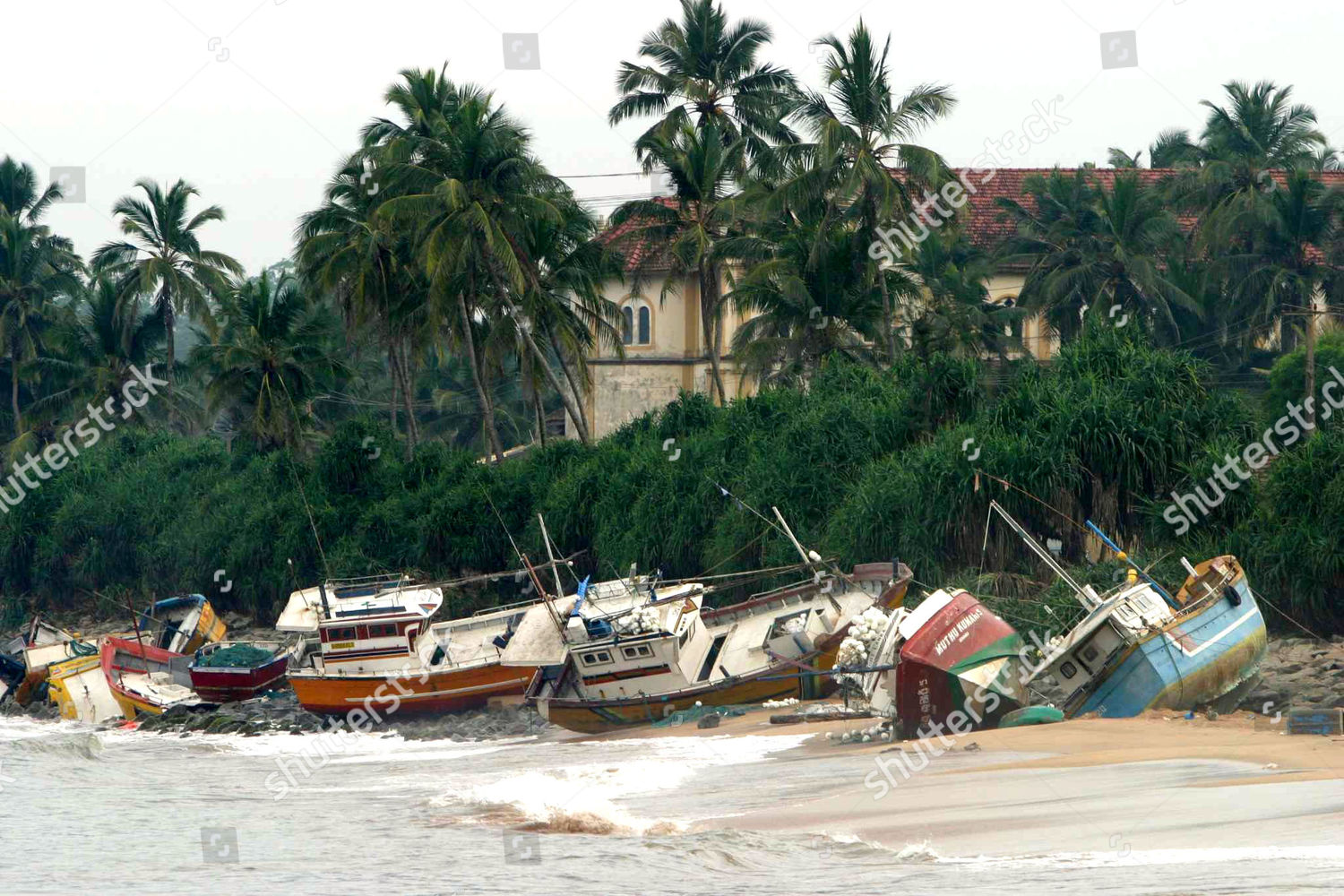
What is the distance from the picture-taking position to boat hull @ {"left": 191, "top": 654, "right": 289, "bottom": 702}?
3155cm

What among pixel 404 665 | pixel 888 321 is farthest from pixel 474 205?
pixel 404 665

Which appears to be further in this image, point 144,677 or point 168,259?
point 168,259

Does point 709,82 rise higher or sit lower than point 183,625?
higher

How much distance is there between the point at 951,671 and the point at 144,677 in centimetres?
2121

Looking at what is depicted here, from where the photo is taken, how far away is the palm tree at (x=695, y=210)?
4128 centimetres

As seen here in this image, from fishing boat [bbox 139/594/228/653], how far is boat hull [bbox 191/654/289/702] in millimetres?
4866

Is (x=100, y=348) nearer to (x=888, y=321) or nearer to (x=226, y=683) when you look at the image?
(x=226, y=683)

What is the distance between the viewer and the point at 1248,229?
43.7m

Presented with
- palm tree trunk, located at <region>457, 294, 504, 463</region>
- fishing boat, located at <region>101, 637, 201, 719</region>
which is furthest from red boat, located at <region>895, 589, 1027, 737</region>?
palm tree trunk, located at <region>457, 294, 504, 463</region>

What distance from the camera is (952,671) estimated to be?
18750 mm

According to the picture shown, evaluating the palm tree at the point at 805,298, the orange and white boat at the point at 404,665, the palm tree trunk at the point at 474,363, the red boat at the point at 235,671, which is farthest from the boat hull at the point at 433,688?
the palm tree trunk at the point at 474,363

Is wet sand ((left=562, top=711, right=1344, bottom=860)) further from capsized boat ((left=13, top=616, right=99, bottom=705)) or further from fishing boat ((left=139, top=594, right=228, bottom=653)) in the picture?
capsized boat ((left=13, top=616, right=99, bottom=705))

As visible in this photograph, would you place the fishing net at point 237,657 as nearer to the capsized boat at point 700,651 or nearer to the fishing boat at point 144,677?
the fishing boat at point 144,677

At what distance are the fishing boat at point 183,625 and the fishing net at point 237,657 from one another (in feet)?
12.3
